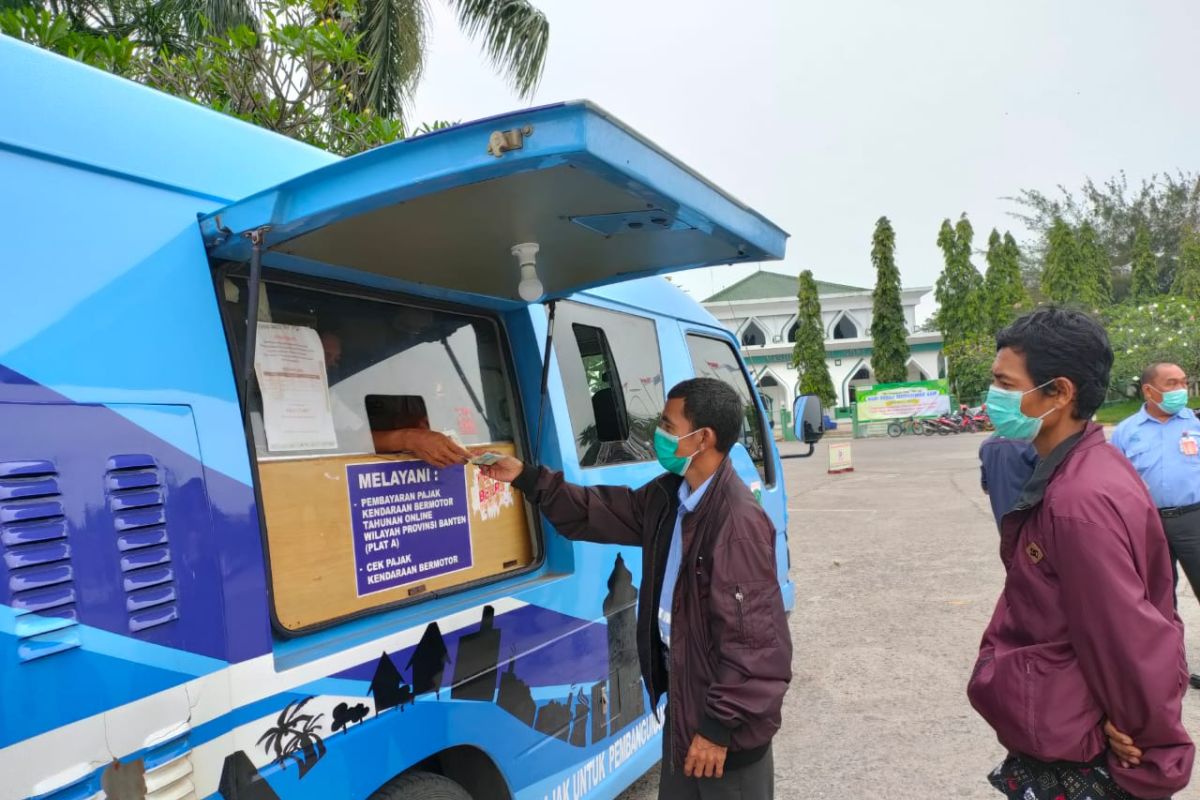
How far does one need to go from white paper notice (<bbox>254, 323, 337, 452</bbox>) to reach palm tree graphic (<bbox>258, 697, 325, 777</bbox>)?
60 centimetres

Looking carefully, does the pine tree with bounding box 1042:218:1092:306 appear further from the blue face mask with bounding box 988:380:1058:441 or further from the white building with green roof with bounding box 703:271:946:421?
the blue face mask with bounding box 988:380:1058:441

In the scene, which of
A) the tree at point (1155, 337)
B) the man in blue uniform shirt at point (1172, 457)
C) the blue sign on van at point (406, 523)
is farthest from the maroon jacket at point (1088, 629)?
the tree at point (1155, 337)

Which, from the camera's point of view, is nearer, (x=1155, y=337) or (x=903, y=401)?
(x=1155, y=337)

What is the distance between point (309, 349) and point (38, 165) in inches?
30.2

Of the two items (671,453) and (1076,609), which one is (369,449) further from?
(1076,609)

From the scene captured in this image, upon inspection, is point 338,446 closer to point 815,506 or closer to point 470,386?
point 470,386

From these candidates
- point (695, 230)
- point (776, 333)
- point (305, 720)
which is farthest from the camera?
point (776, 333)

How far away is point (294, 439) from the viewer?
6.56ft

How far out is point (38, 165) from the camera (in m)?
1.45

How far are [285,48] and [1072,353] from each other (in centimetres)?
627

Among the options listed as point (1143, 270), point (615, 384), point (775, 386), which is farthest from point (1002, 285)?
point (615, 384)

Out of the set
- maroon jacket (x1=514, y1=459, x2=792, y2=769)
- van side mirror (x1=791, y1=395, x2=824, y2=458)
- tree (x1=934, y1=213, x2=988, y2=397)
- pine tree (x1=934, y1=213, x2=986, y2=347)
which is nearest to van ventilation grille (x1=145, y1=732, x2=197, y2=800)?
maroon jacket (x1=514, y1=459, x2=792, y2=769)

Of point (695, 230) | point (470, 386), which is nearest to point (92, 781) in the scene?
point (470, 386)

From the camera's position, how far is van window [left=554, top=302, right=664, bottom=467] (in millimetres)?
Answer: 3139
